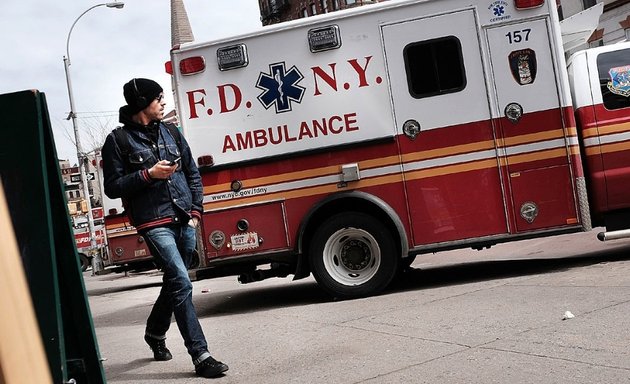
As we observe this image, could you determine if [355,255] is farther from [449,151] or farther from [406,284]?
[449,151]

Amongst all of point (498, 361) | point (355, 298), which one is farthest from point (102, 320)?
point (498, 361)

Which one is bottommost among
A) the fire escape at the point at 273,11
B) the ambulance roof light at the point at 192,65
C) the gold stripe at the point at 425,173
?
the gold stripe at the point at 425,173

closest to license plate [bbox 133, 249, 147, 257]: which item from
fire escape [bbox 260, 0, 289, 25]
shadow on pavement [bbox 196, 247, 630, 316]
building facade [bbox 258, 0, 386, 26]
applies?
shadow on pavement [bbox 196, 247, 630, 316]

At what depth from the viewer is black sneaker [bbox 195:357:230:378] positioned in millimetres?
4812

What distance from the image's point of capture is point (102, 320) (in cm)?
998

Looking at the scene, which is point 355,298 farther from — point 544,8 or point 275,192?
point 544,8

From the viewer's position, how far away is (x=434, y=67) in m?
7.53

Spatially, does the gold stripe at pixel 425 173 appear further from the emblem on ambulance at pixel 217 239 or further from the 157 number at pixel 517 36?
the 157 number at pixel 517 36

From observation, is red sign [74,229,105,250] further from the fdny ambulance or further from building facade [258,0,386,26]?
the fdny ambulance

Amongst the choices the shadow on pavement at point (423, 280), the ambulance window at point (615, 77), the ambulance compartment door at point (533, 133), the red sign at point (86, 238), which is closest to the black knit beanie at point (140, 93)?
the shadow on pavement at point (423, 280)

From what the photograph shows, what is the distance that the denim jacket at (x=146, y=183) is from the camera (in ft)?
16.4

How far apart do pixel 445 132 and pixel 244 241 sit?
245cm

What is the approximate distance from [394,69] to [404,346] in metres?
3.46

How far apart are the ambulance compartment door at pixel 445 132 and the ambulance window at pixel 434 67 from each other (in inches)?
0.4
